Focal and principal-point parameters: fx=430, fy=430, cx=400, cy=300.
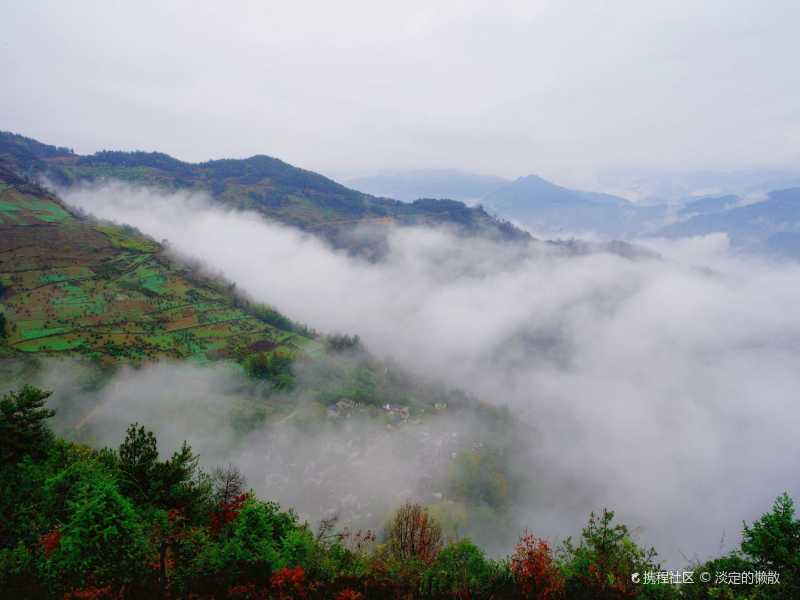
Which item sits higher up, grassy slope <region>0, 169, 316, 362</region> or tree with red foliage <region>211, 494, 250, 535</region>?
grassy slope <region>0, 169, 316, 362</region>

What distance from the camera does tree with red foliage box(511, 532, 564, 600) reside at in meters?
20.9

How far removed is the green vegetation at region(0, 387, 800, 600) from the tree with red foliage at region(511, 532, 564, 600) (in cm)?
6

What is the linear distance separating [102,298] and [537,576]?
13211 cm

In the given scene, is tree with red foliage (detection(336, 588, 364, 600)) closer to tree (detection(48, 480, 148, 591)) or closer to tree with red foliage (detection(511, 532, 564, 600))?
tree with red foliage (detection(511, 532, 564, 600))

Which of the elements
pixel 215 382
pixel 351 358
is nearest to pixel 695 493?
pixel 351 358

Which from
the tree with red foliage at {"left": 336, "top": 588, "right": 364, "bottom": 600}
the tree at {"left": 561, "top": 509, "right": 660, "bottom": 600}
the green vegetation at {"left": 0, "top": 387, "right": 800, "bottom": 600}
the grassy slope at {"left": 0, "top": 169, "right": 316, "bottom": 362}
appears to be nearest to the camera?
the tree with red foliage at {"left": 336, "top": 588, "right": 364, "bottom": 600}

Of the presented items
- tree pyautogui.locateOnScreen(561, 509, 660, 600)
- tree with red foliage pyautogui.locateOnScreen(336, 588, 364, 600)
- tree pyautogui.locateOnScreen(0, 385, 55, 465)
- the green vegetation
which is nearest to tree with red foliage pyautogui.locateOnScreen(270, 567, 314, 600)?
the green vegetation

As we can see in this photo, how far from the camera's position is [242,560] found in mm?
21328

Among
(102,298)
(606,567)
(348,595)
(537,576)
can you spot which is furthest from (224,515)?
(102,298)

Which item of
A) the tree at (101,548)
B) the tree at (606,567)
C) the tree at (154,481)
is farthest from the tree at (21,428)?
the tree at (606,567)

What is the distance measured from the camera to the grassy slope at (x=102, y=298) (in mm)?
99438

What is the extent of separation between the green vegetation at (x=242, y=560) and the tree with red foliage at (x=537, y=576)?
6 cm

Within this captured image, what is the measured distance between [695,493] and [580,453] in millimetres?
74791

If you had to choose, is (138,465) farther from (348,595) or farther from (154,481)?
(348,595)
